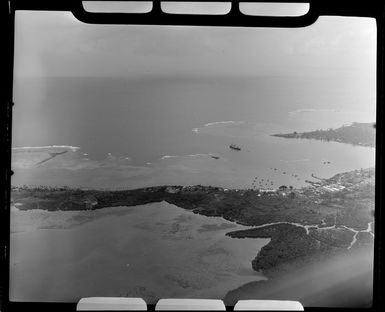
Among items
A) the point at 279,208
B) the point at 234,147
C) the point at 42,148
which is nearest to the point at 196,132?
the point at 234,147

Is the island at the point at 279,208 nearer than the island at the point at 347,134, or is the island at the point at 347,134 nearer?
the island at the point at 347,134

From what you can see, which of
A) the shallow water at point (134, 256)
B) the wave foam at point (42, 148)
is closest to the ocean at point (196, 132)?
the wave foam at point (42, 148)

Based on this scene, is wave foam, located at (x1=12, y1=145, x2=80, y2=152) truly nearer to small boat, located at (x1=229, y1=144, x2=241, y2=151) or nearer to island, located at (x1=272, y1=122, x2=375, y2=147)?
small boat, located at (x1=229, y1=144, x2=241, y2=151)

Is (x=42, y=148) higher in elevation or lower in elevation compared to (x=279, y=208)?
higher

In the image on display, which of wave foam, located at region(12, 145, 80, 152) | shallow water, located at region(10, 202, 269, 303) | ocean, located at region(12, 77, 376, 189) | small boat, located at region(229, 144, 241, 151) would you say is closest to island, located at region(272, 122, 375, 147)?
ocean, located at region(12, 77, 376, 189)

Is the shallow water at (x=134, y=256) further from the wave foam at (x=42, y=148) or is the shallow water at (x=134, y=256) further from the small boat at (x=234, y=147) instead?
the small boat at (x=234, y=147)

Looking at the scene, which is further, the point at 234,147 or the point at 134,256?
the point at 234,147

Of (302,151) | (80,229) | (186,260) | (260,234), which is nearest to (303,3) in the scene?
(302,151)

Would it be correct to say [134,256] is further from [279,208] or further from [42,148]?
[279,208]

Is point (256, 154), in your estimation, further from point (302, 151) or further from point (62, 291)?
point (62, 291)
